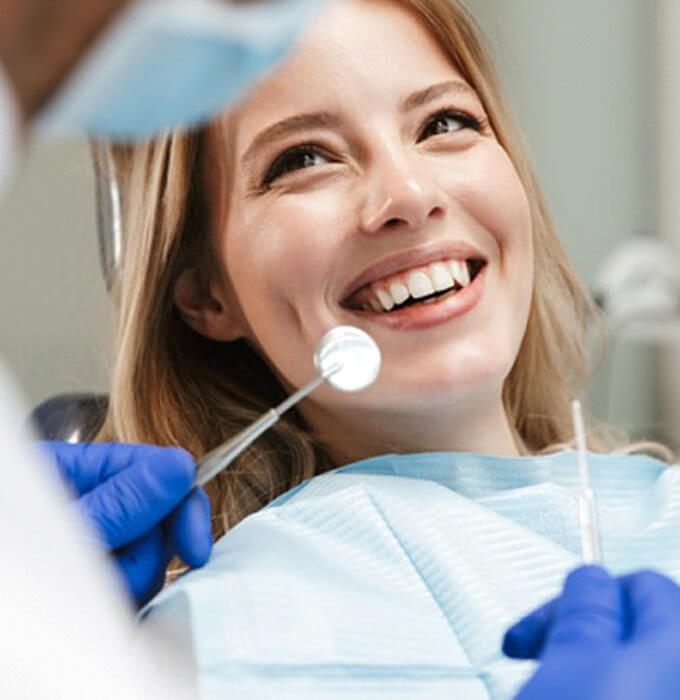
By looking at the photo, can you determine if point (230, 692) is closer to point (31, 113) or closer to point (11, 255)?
point (31, 113)

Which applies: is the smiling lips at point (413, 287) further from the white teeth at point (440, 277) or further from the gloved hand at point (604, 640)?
the gloved hand at point (604, 640)

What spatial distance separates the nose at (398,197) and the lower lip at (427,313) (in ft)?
0.28

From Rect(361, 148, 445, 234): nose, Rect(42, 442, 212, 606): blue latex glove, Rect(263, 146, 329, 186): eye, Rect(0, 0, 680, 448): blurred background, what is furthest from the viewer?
Rect(0, 0, 680, 448): blurred background

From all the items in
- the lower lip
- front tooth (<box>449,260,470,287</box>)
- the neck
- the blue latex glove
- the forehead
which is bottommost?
the neck

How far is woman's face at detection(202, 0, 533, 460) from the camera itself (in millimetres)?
1312

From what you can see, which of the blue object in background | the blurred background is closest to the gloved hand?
the blue object in background

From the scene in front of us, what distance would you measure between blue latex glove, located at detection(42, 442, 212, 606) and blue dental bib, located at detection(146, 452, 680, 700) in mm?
50

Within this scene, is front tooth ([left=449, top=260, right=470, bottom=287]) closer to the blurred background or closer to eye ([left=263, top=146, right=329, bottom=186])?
eye ([left=263, top=146, right=329, bottom=186])

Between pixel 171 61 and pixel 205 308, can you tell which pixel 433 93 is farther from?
pixel 171 61

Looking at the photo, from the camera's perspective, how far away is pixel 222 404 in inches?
61.8

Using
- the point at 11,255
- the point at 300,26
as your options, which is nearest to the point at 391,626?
the point at 300,26

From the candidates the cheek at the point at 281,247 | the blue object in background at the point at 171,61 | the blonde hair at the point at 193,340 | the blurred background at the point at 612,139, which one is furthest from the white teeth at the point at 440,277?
the blurred background at the point at 612,139

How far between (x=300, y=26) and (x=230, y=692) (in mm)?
575

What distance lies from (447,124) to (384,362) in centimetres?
30
